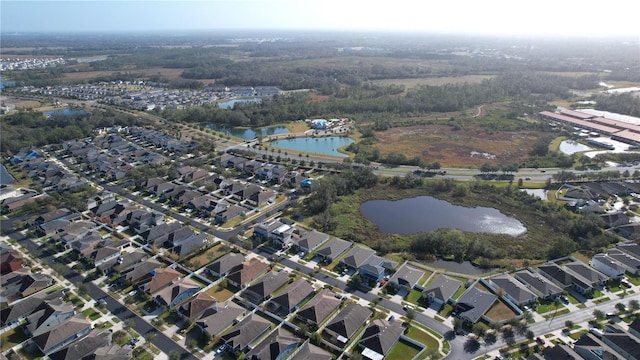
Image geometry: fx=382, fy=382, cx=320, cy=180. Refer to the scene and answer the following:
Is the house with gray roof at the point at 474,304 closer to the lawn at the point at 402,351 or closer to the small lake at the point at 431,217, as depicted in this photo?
the lawn at the point at 402,351

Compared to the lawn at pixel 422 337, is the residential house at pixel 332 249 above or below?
above

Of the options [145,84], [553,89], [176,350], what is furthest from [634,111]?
[145,84]

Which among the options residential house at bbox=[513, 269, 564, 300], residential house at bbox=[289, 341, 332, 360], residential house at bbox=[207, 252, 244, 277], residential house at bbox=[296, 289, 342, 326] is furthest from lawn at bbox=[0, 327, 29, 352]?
residential house at bbox=[513, 269, 564, 300]

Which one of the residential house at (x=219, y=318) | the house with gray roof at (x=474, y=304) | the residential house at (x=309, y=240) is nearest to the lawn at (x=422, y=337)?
the house with gray roof at (x=474, y=304)

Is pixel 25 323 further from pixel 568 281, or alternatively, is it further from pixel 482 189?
pixel 482 189

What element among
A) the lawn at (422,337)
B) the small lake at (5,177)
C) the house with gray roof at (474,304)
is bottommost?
the lawn at (422,337)

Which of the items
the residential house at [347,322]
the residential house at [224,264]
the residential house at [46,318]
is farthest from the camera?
the residential house at [224,264]

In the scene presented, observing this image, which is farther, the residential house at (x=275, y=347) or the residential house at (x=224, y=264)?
the residential house at (x=224, y=264)
